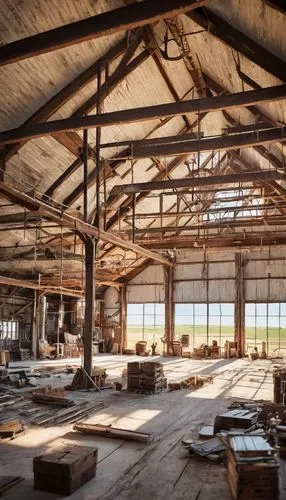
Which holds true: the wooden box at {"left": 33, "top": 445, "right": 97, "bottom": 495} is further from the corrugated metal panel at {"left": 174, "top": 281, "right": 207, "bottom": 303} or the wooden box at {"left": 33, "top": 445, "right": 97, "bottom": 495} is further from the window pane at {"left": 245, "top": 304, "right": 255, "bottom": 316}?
the corrugated metal panel at {"left": 174, "top": 281, "right": 207, "bottom": 303}

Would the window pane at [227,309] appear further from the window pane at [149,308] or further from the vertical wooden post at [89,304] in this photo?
the vertical wooden post at [89,304]

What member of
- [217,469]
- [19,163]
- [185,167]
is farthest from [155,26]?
[217,469]

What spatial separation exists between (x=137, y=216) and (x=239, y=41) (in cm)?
988

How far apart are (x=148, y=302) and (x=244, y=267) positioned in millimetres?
6779

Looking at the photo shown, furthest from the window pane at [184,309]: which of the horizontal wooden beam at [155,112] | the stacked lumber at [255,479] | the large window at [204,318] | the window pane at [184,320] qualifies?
the stacked lumber at [255,479]

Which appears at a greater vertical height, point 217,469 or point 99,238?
point 99,238

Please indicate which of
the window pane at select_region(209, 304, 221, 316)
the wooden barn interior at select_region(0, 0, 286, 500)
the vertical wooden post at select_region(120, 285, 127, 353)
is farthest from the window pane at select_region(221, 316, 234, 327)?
the vertical wooden post at select_region(120, 285, 127, 353)

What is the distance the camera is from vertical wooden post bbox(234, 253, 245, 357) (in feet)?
88.6

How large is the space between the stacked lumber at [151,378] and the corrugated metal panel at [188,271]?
15.2 metres

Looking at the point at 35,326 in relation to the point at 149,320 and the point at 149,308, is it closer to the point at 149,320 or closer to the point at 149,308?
the point at 149,320

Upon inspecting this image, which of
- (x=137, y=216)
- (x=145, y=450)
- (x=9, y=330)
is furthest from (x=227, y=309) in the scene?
(x=145, y=450)

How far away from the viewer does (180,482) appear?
6.30 meters

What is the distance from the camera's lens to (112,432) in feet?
28.0

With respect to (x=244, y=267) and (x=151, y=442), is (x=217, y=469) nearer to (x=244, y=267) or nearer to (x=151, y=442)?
(x=151, y=442)
